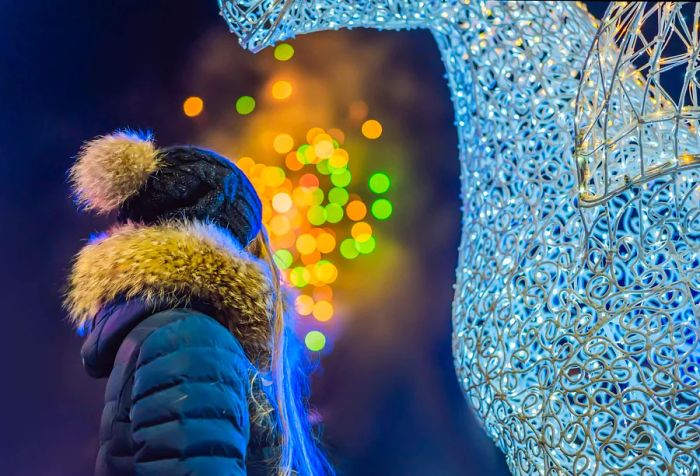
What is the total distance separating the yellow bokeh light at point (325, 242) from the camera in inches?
77.8

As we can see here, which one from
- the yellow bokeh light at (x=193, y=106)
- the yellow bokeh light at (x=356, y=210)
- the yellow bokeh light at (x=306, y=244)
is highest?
the yellow bokeh light at (x=193, y=106)

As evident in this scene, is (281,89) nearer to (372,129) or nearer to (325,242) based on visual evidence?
(372,129)

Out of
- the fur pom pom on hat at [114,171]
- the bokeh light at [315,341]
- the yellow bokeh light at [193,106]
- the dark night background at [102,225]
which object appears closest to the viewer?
the fur pom pom on hat at [114,171]

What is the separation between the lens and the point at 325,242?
1.98 metres

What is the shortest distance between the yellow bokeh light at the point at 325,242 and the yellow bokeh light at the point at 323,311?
166 mm

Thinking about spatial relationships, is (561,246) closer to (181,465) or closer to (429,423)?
(181,465)

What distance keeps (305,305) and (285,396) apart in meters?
0.99

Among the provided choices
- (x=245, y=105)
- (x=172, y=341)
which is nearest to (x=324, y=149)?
(x=245, y=105)

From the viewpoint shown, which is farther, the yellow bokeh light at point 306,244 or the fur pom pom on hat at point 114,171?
the yellow bokeh light at point 306,244

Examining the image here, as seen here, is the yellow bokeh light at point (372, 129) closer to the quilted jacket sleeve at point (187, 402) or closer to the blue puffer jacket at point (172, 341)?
the blue puffer jacket at point (172, 341)

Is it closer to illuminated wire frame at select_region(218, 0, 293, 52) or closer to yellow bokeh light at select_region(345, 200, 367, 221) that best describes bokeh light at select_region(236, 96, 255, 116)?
yellow bokeh light at select_region(345, 200, 367, 221)

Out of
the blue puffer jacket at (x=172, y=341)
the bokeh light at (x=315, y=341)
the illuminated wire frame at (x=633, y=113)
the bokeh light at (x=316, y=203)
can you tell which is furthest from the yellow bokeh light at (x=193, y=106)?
the illuminated wire frame at (x=633, y=113)

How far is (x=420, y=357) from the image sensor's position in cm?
182

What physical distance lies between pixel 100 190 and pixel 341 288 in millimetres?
1180
